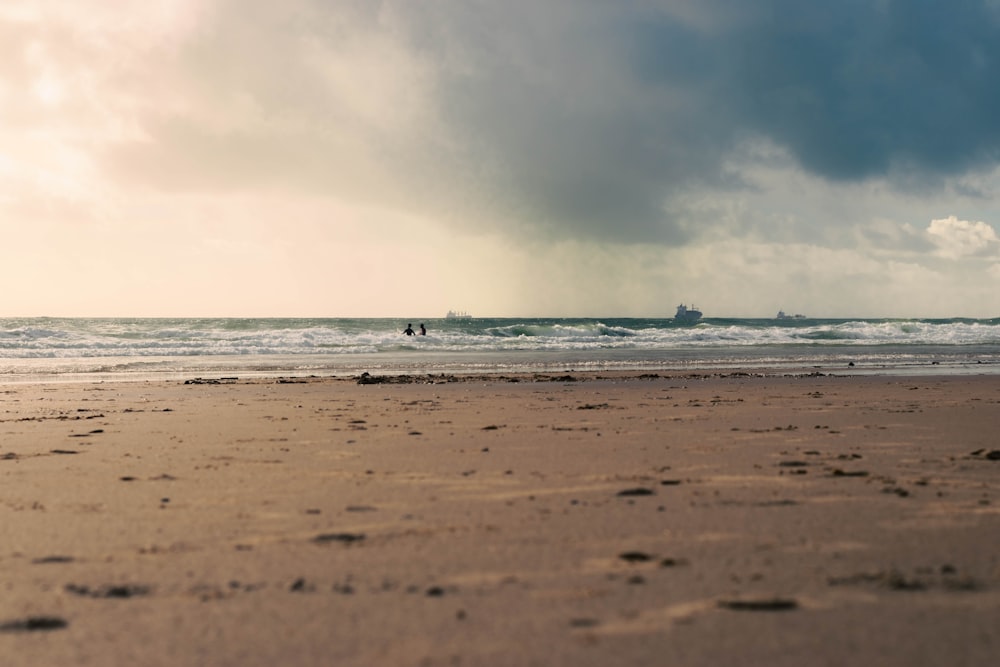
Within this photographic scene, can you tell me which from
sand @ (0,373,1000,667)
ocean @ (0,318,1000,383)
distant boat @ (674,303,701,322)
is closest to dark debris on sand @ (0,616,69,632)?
sand @ (0,373,1000,667)

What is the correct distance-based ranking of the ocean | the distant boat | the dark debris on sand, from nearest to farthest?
the dark debris on sand < the ocean < the distant boat

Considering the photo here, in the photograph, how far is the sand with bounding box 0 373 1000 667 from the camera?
121 inches

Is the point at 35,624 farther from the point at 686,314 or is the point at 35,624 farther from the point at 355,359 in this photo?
the point at 686,314

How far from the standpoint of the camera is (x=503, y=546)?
171 inches

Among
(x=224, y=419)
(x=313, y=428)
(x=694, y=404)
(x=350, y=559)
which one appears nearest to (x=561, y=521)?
(x=350, y=559)

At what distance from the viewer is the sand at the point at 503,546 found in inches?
121

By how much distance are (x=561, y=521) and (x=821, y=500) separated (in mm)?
1933

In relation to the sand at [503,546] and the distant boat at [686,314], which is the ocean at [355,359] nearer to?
the sand at [503,546]

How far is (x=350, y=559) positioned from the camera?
4.15 meters

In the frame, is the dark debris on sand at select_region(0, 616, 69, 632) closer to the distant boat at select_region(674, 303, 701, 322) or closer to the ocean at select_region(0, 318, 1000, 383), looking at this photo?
the ocean at select_region(0, 318, 1000, 383)

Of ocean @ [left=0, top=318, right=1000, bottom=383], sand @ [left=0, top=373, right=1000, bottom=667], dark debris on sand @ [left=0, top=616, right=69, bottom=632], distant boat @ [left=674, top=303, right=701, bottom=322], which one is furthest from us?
distant boat @ [left=674, top=303, right=701, bottom=322]

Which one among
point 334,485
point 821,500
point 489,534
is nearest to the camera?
point 489,534

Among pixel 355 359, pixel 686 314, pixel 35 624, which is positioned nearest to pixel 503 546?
pixel 35 624

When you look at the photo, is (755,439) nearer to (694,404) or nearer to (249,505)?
(694,404)
